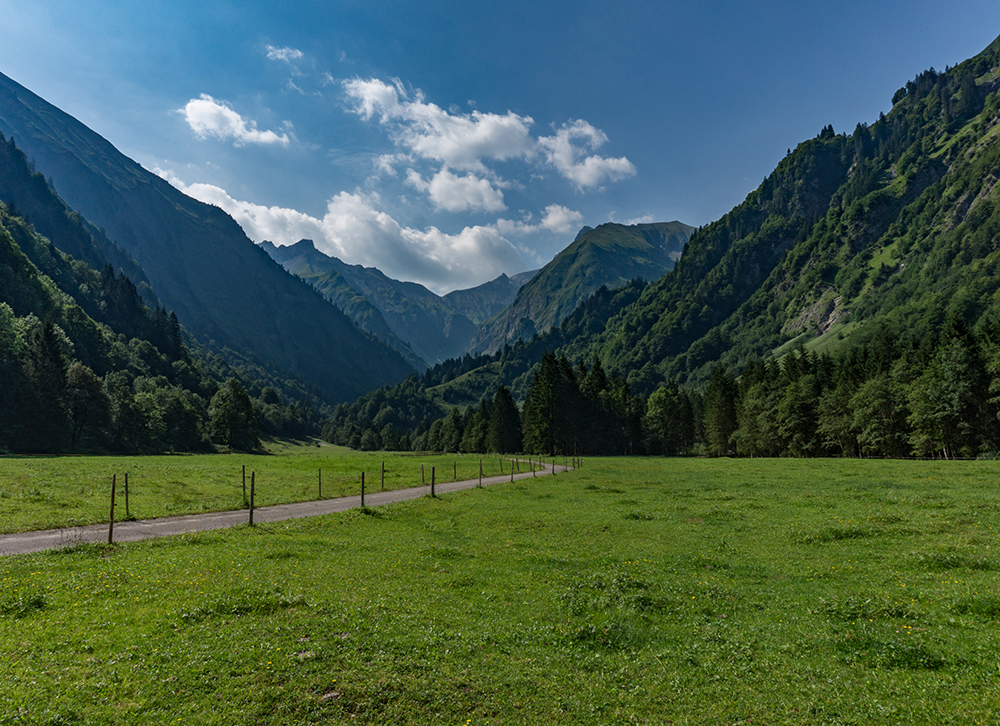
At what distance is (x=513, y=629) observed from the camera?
14062mm

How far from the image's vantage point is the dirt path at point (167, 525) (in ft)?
73.2

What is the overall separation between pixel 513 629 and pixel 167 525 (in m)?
25.8

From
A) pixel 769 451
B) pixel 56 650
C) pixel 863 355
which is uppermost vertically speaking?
pixel 863 355

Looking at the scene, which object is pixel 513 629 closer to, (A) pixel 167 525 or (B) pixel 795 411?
(A) pixel 167 525

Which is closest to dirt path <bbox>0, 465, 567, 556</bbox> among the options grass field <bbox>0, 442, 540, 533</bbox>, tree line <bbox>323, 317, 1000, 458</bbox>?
grass field <bbox>0, 442, 540, 533</bbox>

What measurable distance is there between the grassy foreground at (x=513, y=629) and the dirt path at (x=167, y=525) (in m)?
3.18

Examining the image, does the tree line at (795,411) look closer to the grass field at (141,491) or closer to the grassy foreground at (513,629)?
the grassy foreground at (513,629)

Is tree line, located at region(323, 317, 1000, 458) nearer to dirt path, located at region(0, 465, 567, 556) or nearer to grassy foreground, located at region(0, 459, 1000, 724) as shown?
grassy foreground, located at region(0, 459, 1000, 724)

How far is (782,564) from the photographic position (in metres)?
20.9

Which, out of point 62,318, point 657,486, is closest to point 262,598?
point 657,486

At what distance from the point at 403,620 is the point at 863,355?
123 metres

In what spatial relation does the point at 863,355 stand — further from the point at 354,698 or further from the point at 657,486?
the point at 354,698

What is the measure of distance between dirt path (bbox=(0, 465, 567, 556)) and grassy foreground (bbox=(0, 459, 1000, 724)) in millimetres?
3181

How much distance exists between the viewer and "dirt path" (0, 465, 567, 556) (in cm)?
2230
